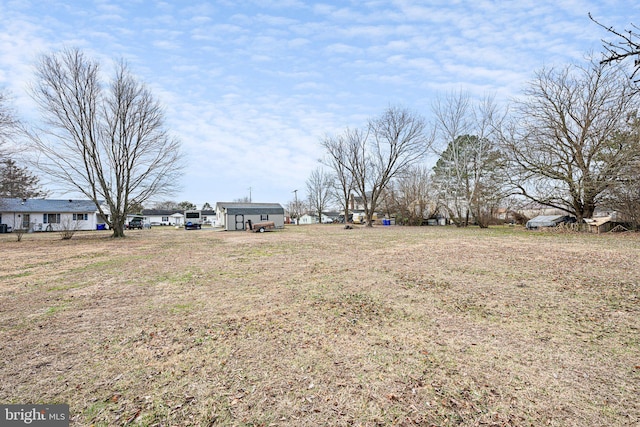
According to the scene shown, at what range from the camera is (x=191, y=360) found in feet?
9.71

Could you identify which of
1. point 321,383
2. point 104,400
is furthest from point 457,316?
point 104,400

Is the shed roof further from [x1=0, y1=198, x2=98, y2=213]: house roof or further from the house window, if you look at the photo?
the house window

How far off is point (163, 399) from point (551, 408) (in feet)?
10.1

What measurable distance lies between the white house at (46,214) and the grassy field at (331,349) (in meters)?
31.3

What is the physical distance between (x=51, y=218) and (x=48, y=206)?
5.76 ft

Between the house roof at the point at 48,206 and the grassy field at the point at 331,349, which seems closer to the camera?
the grassy field at the point at 331,349


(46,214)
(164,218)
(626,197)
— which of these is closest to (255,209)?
(46,214)

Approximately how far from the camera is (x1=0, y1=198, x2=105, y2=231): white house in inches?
1158

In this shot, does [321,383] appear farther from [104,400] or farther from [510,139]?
[510,139]

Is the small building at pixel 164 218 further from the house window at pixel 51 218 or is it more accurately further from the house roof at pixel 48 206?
the house window at pixel 51 218

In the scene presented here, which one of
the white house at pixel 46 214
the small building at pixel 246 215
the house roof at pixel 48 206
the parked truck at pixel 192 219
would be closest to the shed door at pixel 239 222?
the small building at pixel 246 215

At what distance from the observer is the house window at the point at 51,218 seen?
1223 inches

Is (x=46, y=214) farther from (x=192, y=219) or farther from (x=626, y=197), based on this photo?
(x=626, y=197)

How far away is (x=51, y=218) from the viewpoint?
103ft
